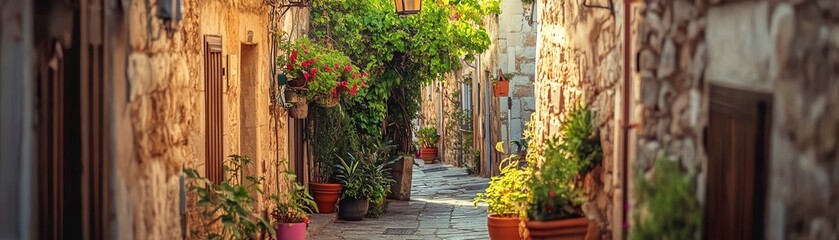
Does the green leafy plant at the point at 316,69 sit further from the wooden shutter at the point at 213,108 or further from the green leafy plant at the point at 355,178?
the wooden shutter at the point at 213,108

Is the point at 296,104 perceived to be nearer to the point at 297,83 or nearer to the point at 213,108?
the point at 297,83

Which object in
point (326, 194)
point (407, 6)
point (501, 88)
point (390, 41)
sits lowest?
point (326, 194)

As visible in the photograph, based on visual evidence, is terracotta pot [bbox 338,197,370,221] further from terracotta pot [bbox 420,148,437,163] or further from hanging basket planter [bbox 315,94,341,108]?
terracotta pot [bbox 420,148,437,163]

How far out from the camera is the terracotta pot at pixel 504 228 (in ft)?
28.5

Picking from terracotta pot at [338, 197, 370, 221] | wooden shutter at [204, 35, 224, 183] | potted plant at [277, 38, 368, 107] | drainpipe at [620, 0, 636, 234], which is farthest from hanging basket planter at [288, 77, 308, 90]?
drainpipe at [620, 0, 636, 234]

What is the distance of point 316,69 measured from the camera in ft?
42.3

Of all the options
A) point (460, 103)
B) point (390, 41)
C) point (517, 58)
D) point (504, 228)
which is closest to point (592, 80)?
point (504, 228)

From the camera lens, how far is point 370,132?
17.2 metres

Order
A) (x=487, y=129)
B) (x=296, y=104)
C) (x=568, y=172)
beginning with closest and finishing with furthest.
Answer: (x=568, y=172)
(x=296, y=104)
(x=487, y=129)

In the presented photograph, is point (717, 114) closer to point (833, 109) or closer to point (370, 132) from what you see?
point (833, 109)

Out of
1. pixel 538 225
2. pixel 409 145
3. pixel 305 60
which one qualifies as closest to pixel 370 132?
pixel 409 145

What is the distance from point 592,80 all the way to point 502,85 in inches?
531

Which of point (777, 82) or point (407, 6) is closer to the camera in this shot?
point (777, 82)

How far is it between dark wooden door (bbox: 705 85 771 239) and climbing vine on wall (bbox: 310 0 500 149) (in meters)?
12.8
